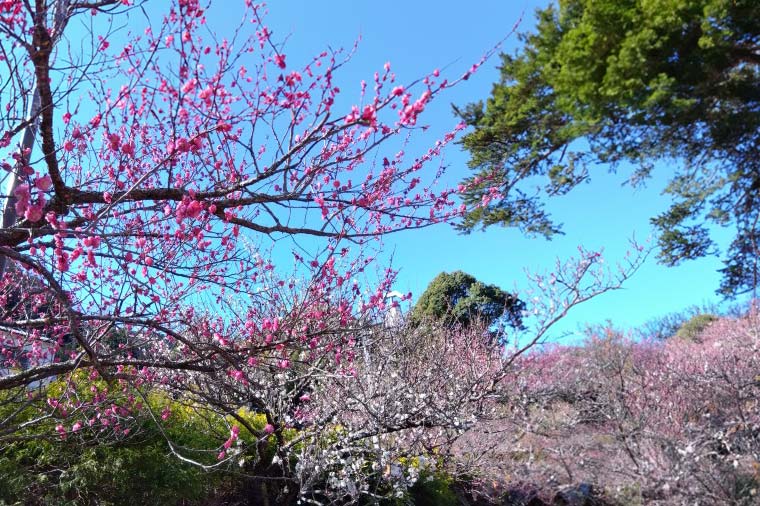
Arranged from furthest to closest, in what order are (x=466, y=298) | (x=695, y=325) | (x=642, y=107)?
(x=695, y=325) → (x=466, y=298) → (x=642, y=107)

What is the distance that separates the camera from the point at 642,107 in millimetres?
6863

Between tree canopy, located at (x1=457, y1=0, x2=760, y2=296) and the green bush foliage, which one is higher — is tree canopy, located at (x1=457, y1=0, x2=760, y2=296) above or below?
above

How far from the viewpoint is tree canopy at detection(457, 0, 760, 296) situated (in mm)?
6793

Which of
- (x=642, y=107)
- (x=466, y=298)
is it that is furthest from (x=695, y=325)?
(x=642, y=107)

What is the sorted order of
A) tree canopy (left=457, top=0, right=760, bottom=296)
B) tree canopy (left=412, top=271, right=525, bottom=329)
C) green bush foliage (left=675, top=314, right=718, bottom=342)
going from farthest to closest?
tree canopy (left=412, top=271, right=525, bottom=329) → green bush foliage (left=675, top=314, right=718, bottom=342) → tree canopy (left=457, top=0, right=760, bottom=296)

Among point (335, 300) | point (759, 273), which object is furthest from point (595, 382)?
point (335, 300)

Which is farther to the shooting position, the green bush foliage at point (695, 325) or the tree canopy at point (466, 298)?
the tree canopy at point (466, 298)

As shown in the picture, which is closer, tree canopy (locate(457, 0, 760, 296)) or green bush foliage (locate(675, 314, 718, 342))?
tree canopy (locate(457, 0, 760, 296))

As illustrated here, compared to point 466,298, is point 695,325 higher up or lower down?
lower down

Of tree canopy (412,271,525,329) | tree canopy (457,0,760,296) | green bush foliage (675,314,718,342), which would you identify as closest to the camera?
tree canopy (457,0,760,296)

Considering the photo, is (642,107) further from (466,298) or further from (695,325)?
(695,325)

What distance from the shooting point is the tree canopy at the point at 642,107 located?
267 inches

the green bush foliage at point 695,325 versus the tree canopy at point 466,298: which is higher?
the tree canopy at point 466,298

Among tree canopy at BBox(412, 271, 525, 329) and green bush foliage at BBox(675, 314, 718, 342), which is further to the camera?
tree canopy at BBox(412, 271, 525, 329)
